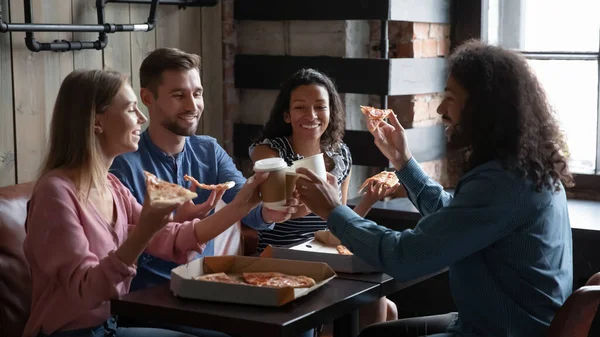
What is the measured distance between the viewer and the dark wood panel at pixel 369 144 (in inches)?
144

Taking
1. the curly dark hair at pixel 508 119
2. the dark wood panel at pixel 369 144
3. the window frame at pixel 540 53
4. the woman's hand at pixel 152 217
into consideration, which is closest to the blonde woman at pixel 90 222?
the woman's hand at pixel 152 217

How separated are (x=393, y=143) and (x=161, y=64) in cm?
79

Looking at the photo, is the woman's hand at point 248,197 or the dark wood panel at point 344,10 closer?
the woman's hand at point 248,197

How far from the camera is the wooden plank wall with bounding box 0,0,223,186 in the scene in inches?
115

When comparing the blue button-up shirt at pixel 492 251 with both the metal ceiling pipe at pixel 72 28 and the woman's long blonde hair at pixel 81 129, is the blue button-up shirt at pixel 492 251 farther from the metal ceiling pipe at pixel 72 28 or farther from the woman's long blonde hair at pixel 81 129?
the metal ceiling pipe at pixel 72 28

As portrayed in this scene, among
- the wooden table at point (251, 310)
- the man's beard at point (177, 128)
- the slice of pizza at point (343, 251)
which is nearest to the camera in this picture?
the wooden table at point (251, 310)

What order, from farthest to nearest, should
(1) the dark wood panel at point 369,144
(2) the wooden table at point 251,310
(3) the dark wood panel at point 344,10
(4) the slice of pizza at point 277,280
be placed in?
1. (1) the dark wood panel at point 369,144
2. (3) the dark wood panel at point 344,10
3. (4) the slice of pizza at point 277,280
4. (2) the wooden table at point 251,310

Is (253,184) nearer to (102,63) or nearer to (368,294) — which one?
(368,294)

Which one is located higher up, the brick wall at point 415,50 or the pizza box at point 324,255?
the brick wall at point 415,50

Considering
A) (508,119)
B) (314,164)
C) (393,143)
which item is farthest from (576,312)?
(393,143)

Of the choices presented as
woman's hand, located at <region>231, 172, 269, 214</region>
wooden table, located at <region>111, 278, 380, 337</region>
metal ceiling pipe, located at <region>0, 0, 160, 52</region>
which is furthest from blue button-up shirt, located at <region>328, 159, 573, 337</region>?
metal ceiling pipe, located at <region>0, 0, 160, 52</region>

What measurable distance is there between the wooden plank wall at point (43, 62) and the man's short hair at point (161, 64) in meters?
0.47

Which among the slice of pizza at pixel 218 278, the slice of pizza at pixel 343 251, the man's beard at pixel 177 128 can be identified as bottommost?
the slice of pizza at pixel 218 278

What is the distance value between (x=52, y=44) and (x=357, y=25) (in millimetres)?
1397
